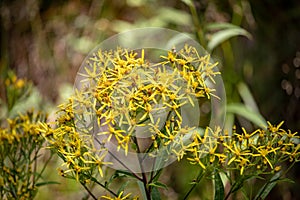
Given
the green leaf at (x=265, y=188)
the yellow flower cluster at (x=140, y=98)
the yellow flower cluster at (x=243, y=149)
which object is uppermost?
the yellow flower cluster at (x=140, y=98)

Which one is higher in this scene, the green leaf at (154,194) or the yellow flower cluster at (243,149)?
the yellow flower cluster at (243,149)

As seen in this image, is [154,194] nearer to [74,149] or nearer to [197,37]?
[74,149]

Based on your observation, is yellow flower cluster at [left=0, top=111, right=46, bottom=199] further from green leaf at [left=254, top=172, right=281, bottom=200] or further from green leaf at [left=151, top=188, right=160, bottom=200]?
green leaf at [left=254, top=172, right=281, bottom=200]

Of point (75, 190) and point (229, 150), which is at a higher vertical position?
point (229, 150)

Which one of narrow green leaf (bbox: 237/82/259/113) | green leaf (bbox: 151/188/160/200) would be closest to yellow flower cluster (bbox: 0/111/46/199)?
green leaf (bbox: 151/188/160/200)

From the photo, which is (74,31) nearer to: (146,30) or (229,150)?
(146,30)

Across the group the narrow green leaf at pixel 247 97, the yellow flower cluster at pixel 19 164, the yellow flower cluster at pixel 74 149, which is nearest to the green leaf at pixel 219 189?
the yellow flower cluster at pixel 74 149

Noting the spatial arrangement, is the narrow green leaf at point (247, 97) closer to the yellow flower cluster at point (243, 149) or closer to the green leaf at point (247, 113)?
the green leaf at point (247, 113)

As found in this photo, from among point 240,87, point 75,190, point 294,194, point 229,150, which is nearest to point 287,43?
point 240,87
